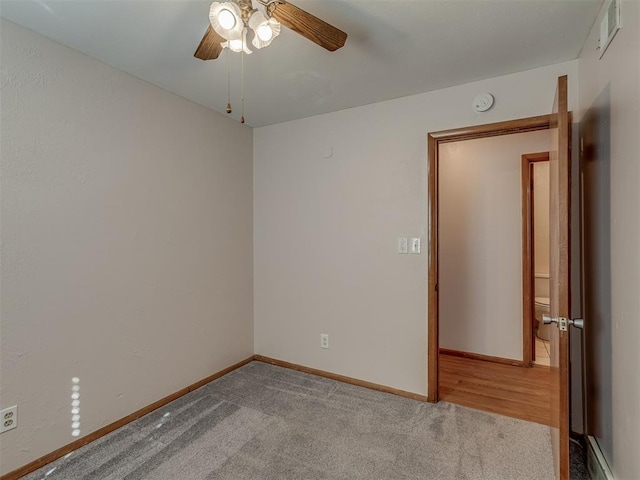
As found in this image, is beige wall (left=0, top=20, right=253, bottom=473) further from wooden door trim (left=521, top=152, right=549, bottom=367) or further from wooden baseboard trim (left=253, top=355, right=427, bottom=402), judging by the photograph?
wooden door trim (left=521, top=152, right=549, bottom=367)

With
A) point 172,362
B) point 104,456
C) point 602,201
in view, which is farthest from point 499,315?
point 104,456

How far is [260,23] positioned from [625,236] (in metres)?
1.69

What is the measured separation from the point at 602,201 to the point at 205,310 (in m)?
2.79

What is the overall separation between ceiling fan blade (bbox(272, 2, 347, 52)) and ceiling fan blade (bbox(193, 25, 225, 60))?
285mm

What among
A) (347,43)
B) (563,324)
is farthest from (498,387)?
(347,43)

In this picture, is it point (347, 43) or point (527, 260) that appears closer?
point (347, 43)

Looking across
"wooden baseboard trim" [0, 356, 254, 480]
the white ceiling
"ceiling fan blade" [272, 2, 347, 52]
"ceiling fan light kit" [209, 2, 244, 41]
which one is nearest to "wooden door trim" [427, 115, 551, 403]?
the white ceiling

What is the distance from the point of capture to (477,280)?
3545 mm

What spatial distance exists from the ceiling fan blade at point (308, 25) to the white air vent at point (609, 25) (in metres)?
1.13

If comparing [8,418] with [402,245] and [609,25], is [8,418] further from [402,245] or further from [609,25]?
[609,25]

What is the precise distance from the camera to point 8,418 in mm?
1734

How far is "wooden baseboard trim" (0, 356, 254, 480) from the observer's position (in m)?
1.79

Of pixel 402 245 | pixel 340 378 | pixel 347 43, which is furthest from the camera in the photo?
pixel 340 378

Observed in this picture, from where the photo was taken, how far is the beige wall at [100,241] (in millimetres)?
1788
